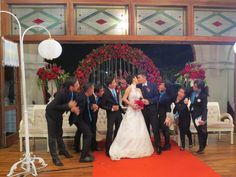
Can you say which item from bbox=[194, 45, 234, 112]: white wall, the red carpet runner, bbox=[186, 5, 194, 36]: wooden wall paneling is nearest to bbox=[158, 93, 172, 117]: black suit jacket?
the red carpet runner

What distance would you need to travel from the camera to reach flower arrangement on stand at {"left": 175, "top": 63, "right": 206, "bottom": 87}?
251 inches

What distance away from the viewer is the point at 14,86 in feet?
23.0

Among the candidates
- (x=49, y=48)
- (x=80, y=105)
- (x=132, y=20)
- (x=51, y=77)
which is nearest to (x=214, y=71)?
(x=132, y=20)

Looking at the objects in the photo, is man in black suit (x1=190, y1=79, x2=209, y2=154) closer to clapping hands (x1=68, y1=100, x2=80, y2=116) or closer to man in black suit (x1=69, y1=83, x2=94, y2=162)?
man in black suit (x1=69, y1=83, x2=94, y2=162)

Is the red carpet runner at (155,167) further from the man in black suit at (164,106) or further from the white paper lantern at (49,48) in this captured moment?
the white paper lantern at (49,48)

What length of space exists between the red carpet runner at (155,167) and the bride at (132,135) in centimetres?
15

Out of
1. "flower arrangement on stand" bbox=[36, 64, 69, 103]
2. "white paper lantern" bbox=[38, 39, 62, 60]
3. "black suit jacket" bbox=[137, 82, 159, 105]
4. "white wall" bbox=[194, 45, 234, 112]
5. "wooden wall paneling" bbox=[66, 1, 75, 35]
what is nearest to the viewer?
"white paper lantern" bbox=[38, 39, 62, 60]

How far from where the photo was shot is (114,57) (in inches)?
267

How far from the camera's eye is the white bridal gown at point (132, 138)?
17.2 ft

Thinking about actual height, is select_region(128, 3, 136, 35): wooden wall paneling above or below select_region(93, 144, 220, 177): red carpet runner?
above

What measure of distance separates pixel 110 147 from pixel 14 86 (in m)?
3.08

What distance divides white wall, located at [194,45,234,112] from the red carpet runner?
17.1 ft

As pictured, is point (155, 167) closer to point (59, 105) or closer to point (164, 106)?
point (164, 106)

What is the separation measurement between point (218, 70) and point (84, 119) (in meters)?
6.26
